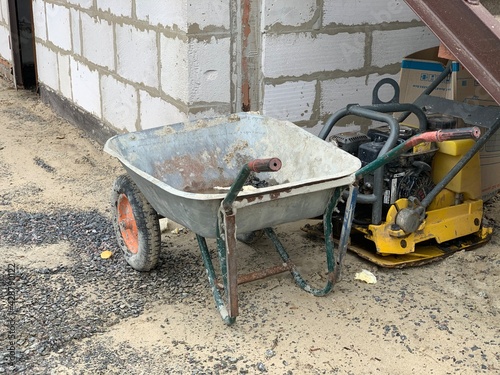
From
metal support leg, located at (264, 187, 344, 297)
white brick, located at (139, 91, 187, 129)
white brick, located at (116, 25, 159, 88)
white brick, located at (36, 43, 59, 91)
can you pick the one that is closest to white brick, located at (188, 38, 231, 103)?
white brick, located at (139, 91, 187, 129)

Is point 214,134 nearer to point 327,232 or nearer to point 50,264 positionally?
point 327,232

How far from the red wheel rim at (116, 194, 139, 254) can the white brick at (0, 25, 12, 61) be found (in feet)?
19.0

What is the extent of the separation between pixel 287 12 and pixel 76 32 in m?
2.75

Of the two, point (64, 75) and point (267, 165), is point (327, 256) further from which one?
point (64, 75)

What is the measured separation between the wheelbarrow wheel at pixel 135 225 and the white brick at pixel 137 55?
1.39 m

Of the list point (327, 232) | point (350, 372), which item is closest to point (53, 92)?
point (327, 232)

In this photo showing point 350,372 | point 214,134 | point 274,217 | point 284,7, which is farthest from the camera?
point 284,7

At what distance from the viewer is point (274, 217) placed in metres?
3.27

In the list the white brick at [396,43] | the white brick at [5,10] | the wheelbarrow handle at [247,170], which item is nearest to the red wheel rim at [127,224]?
the wheelbarrow handle at [247,170]

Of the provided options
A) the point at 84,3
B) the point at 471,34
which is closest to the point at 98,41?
the point at 84,3

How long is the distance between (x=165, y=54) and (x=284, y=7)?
931mm

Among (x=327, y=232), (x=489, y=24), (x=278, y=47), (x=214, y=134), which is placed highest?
(x=489, y=24)

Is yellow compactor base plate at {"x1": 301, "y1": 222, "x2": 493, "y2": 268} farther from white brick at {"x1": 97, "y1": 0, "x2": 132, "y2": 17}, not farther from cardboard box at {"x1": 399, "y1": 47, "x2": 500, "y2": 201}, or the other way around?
white brick at {"x1": 97, "y1": 0, "x2": 132, "y2": 17}

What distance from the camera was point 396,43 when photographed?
516 cm
